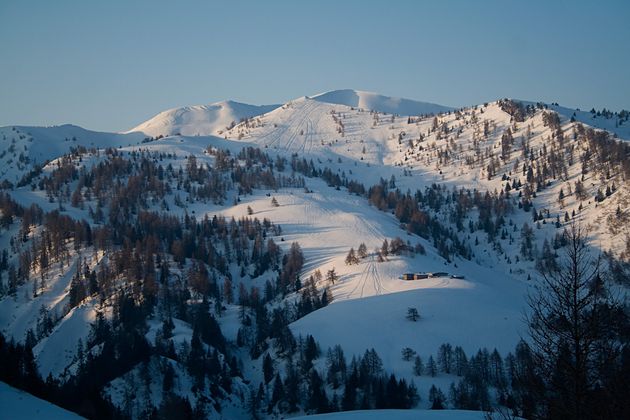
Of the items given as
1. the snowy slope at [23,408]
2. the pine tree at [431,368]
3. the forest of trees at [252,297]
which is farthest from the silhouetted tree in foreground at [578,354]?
the pine tree at [431,368]

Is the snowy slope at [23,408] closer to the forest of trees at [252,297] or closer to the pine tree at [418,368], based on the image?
the forest of trees at [252,297]

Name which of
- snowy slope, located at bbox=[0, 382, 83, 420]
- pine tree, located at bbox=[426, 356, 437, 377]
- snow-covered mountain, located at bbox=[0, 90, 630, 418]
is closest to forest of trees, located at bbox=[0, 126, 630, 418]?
pine tree, located at bbox=[426, 356, 437, 377]

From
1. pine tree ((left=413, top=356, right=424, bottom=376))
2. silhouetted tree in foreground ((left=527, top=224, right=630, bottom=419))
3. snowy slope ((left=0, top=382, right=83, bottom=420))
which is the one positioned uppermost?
silhouetted tree in foreground ((left=527, top=224, right=630, bottom=419))

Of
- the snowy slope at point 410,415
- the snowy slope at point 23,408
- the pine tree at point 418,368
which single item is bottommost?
the pine tree at point 418,368

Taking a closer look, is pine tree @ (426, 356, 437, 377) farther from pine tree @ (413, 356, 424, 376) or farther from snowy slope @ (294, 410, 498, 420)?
snowy slope @ (294, 410, 498, 420)

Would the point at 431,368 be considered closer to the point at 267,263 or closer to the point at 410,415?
the point at 410,415

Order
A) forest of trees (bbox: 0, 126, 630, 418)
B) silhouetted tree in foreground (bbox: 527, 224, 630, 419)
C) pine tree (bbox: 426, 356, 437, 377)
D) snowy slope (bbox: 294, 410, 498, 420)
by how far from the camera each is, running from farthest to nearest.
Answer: pine tree (bbox: 426, 356, 437, 377) → snowy slope (bbox: 294, 410, 498, 420) → forest of trees (bbox: 0, 126, 630, 418) → silhouetted tree in foreground (bbox: 527, 224, 630, 419)

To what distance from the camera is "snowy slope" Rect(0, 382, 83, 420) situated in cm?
2356

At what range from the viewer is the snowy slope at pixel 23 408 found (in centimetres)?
2356

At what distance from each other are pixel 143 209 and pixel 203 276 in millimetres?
55921

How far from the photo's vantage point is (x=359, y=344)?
260 ft

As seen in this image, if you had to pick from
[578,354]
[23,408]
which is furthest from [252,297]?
[578,354]

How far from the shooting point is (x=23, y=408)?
24531 millimetres

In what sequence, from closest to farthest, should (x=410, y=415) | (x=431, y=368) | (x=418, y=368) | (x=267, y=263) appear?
1. (x=410, y=415)
2. (x=431, y=368)
3. (x=418, y=368)
4. (x=267, y=263)
